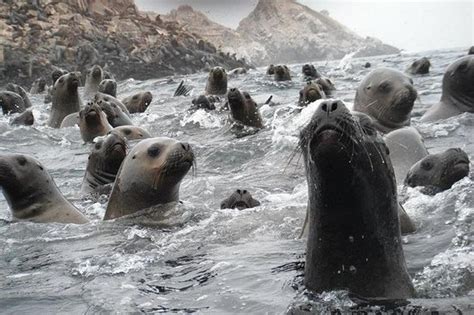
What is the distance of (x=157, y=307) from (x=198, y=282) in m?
0.54

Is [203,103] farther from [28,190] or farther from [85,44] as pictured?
[85,44]

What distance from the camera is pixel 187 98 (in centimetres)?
2083

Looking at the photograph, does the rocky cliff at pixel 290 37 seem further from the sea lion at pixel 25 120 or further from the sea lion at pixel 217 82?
the sea lion at pixel 25 120

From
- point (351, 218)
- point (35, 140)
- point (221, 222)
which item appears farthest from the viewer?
point (35, 140)

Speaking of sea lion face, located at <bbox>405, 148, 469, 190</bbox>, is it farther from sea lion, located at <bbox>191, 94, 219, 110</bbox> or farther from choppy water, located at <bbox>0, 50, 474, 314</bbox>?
sea lion, located at <bbox>191, 94, 219, 110</bbox>

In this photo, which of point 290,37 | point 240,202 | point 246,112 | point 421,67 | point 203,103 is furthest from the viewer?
point 290,37

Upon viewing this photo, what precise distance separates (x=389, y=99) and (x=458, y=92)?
199cm

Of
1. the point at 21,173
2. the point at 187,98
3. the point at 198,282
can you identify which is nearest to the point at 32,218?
the point at 21,173

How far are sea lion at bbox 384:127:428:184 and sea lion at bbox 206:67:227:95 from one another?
10.5 metres

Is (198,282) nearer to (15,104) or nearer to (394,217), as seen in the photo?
(394,217)

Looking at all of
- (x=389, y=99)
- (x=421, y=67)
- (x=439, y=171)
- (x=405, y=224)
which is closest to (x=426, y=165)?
(x=439, y=171)

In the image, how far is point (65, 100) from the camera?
15164 millimetres

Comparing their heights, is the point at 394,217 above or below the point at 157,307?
above

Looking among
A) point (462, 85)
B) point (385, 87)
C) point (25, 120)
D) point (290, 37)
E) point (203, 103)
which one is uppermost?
point (385, 87)
